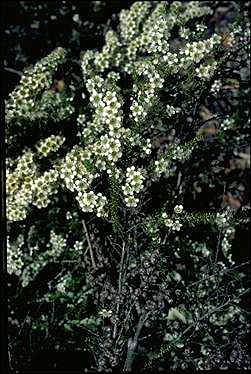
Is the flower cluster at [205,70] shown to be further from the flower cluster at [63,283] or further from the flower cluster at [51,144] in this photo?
the flower cluster at [63,283]

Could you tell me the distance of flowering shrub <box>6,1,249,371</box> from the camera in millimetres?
2955

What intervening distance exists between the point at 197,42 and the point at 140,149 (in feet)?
2.43

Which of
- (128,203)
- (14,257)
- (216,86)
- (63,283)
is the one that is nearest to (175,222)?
(128,203)

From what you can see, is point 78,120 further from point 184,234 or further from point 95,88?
point 184,234

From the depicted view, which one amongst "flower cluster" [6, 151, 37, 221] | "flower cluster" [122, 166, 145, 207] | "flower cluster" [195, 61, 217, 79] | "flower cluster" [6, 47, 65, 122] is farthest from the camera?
"flower cluster" [6, 47, 65, 122]

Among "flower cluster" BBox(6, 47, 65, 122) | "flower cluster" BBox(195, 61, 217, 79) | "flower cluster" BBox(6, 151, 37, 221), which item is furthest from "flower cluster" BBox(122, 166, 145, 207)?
"flower cluster" BBox(6, 47, 65, 122)

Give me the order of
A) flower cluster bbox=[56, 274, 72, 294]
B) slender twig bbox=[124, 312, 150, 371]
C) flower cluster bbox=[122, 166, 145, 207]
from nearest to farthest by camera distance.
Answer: flower cluster bbox=[122, 166, 145, 207]
slender twig bbox=[124, 312, 150, 371]
flower cluster bbox=[56, 274, 72, 294]

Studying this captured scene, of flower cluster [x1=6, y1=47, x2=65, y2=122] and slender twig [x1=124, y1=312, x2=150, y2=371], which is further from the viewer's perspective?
flower cluster [x1=6, y1=47, x2=65, y2=122]

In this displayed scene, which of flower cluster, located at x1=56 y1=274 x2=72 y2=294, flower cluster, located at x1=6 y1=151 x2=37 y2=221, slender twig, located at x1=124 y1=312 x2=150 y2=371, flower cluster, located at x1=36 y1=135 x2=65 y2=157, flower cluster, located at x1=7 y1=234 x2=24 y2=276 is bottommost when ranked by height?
slender twig, located at x1=124 y1=312 x2=150 y2=371

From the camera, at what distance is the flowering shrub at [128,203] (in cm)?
296

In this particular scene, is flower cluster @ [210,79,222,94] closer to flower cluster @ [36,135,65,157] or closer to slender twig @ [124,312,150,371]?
flower cluster @ [36,135,65,157]

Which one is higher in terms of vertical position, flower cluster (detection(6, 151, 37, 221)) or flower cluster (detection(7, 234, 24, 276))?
flower cluster (detection(6, 151, 37, 221))

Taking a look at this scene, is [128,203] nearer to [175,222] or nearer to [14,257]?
[175,222]

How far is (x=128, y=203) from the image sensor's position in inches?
111
